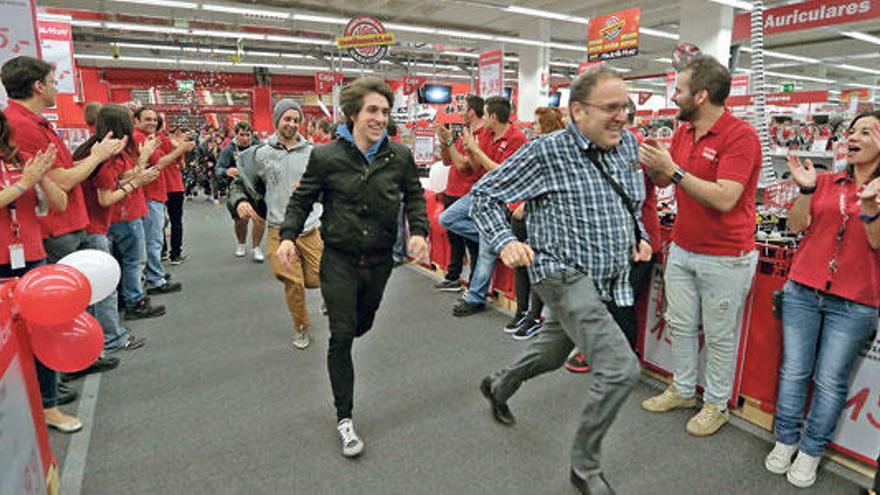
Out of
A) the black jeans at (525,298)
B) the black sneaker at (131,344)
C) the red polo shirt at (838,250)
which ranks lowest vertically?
the black sneaker at (131,344)

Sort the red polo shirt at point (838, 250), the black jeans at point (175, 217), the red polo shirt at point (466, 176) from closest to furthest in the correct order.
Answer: the red polo shirt at point (838, 250)
the red polo shirt at point (466, 176)
the black jeans at point (175, 217)

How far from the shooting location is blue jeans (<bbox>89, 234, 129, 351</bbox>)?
3309 millimetres

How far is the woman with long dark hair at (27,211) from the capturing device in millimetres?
2246

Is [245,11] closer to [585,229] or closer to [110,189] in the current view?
[110,189]

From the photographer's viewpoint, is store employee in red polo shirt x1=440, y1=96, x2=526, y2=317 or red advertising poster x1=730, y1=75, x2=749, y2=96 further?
red advertising poster x1=730, y1=75, x2=749, y2=96

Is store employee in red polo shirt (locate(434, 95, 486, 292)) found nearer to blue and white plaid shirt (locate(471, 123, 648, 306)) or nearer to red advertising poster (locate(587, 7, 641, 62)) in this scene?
blue and white plaid shirt (locate(471, 123, 648, 306))

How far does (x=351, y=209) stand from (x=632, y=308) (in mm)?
1613

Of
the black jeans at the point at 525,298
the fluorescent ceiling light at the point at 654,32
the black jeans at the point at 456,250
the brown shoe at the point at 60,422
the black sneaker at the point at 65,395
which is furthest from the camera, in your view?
the fluorescent ceiling light at the point at 654,32

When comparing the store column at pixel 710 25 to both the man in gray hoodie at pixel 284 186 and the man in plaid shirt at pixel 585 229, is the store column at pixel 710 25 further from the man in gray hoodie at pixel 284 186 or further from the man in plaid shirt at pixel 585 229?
the man in plaid shirt at pixel 585 229

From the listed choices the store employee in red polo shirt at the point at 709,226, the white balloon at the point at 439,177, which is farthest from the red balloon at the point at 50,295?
the white balloon at the point at 439,177

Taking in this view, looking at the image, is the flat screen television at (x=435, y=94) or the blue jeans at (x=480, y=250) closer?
the blue jeans at (x=480, y=250)

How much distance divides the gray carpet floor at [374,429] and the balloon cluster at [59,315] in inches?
20.8

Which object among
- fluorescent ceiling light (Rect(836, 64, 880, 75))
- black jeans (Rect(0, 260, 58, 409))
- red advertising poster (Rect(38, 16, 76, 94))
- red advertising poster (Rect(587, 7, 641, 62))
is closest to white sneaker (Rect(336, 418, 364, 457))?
black jeans (Rect(0, 260, 58, 409))

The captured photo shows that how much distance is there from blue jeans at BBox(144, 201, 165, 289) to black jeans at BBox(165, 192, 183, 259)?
73 cm
